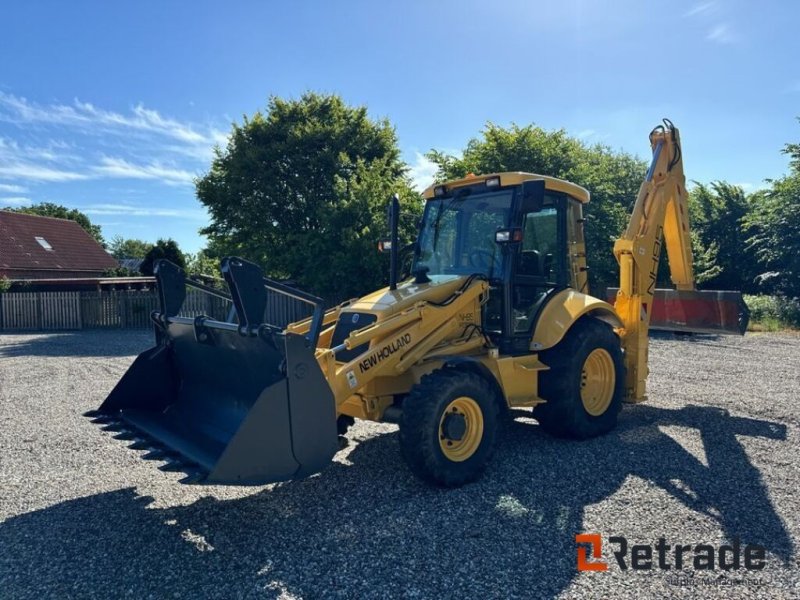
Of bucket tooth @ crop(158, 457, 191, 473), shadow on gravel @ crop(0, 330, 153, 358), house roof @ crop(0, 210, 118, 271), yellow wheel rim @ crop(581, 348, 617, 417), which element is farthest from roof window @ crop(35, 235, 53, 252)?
bucket tooth @ crop(158, 457, 191, 473)

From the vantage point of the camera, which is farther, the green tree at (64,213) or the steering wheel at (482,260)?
the green tree at (64,213)

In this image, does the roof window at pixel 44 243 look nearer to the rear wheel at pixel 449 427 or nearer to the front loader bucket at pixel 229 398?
the front loader bucket at pixel 229 398

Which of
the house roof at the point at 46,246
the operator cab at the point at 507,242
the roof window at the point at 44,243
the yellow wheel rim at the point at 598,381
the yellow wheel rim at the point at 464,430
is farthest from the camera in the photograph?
the roof window at the point at 44,243

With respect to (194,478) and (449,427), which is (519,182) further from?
(194,478)

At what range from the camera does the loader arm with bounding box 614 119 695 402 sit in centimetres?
729

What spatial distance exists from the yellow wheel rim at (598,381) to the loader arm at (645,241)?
690 millimetres

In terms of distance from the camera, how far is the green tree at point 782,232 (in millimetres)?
19703

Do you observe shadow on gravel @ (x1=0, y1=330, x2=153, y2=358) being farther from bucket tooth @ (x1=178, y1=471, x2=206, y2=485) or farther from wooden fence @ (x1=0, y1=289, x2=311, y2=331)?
bucket tooth @ (x1=178, y1=471, x2=206, y2=485)

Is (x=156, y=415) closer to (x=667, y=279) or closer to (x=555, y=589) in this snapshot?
(x=555, y=589)

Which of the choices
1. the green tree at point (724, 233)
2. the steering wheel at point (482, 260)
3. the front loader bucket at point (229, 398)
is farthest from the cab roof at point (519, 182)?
the green tree at point (724, 233)

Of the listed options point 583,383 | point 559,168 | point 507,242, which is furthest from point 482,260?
point 559,168

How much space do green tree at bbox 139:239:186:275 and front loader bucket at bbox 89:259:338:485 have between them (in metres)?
28.9

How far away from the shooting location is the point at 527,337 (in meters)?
6.04

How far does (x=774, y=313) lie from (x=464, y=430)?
18427 millimetres
